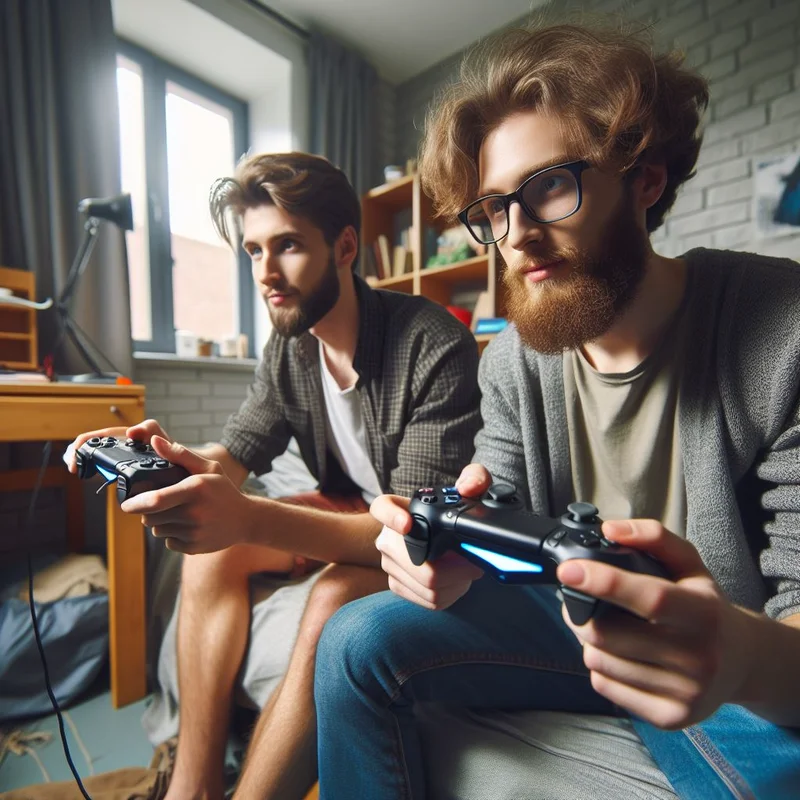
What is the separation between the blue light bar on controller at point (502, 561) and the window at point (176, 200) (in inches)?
76.2

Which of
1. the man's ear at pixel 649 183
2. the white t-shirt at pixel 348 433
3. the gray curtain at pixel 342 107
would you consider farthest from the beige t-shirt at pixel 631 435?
the gray curtain at pixel 342 107

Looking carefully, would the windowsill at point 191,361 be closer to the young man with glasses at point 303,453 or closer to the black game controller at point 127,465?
the young man with glasses at point 303,453

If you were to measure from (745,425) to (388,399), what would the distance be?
0.60 meters

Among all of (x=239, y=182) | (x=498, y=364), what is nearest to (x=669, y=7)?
(x=239, y=182)

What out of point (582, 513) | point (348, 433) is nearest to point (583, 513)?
point (582, 513)

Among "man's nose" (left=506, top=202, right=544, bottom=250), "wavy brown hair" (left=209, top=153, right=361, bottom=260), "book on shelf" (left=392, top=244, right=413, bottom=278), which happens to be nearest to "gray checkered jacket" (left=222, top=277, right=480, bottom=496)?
"wavy brown hair" (left=209, top=153, right=361, bottom=260)

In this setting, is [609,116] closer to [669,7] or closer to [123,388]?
[123,388]

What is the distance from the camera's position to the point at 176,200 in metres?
2.28

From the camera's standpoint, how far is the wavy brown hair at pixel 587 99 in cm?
64

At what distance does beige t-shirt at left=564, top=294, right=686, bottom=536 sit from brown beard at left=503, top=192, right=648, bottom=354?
0.22 feet

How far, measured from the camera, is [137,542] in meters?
1.12

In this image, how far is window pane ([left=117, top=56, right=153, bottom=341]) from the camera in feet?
7.05

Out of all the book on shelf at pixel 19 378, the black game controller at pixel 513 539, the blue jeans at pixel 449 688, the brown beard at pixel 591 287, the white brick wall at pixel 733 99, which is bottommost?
the blue jeans at pixel 449 688

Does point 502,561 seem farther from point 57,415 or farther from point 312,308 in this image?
point 57,415
